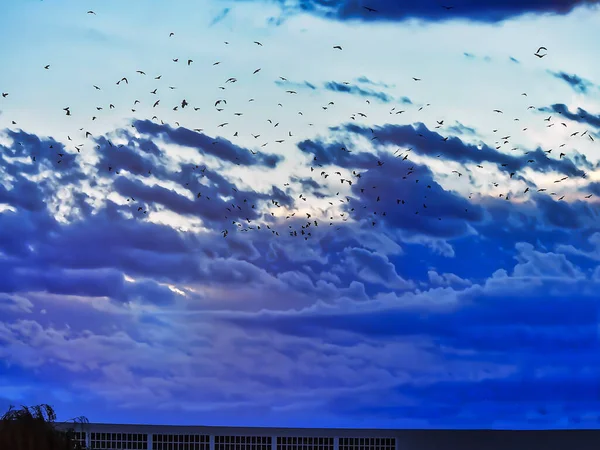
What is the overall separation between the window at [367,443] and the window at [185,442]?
5.92 m

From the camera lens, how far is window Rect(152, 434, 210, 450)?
41188 mm

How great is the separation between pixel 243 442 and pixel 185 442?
2.52 m

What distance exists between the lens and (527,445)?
3812 centimetres

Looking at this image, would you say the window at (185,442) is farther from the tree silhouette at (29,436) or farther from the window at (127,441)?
the tree silhouette at (29,436)

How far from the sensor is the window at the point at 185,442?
41188 mm

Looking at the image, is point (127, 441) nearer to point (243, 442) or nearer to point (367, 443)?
point (243, 442)

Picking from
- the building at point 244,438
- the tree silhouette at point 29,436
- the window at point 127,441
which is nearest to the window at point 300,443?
the building at point 244,438

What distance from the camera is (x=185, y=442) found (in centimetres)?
4138

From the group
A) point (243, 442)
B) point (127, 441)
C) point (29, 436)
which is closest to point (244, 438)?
point (243, 442)

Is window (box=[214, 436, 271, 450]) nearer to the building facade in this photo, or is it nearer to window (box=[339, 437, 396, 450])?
the building facade

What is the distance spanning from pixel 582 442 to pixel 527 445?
2.27 metres

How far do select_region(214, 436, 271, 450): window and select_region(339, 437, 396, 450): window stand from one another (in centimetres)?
329

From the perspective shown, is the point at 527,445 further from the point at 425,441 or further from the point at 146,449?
the point at 146,449

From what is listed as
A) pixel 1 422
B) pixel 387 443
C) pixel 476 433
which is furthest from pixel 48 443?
pixel 387 443
